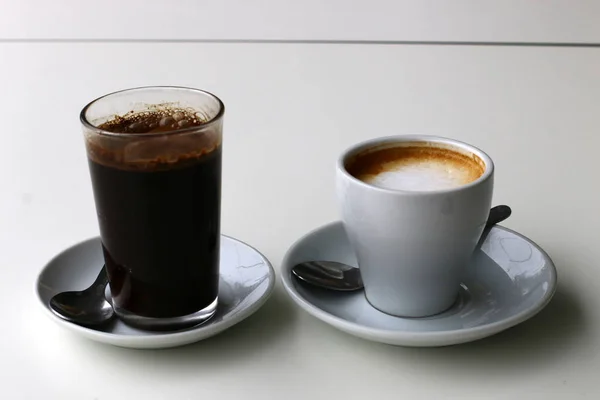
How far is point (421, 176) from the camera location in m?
0.81

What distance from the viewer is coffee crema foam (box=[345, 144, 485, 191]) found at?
79 cm

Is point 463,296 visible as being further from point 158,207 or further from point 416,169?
point 158,207

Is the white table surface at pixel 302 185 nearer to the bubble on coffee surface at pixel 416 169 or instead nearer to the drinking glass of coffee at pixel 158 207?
the drinking glass of coffee at pixel 158 207

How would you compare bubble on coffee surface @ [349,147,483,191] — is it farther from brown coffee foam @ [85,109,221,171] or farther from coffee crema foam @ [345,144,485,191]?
brown coffee foam @ [85,109,221,171]

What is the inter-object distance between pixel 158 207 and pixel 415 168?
0.89 ft

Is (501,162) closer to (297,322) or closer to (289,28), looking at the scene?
→ (297,322)

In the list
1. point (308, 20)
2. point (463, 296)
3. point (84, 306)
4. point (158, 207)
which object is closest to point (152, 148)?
point (158, 207)

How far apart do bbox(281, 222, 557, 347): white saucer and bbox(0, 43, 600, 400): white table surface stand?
3 cm

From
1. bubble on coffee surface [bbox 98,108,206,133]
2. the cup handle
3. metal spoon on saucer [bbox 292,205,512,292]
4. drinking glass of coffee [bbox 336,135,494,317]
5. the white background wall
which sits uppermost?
bubble on coffee surface [bbox 98,108,206,133]

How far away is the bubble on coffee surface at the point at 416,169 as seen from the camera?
2.61ft

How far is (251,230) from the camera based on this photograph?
1009 millimetres

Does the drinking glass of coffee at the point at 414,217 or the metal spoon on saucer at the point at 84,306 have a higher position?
the drinking glass of coffee at the point at 414,217

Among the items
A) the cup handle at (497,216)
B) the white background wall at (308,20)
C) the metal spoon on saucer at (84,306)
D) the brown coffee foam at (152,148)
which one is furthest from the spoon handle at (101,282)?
the white background wall at (308,20)

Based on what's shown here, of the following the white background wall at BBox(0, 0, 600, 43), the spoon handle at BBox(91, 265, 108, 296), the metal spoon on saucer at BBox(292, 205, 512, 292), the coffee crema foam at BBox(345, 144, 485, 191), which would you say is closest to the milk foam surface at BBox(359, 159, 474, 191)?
the coffee crema foam at BBox(345, 144, 485, 191)
